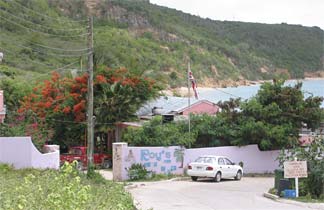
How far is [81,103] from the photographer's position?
4091 centimetres

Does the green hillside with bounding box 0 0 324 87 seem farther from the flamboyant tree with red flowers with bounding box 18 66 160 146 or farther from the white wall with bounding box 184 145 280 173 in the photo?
the white wall with bounding box 184 145 280 173

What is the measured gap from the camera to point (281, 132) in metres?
37.0

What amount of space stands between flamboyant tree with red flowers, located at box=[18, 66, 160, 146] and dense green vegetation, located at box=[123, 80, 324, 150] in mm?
3359

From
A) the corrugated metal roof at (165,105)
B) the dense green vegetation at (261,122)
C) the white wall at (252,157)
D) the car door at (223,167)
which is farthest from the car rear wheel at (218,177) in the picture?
the corrugated metal roof at (165,105)

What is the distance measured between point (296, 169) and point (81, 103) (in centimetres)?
2093

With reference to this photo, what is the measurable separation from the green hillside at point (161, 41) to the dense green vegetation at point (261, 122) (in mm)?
25147

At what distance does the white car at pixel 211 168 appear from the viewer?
103 feet

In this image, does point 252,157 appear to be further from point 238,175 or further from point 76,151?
point 76,151

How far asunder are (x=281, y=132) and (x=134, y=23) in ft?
240

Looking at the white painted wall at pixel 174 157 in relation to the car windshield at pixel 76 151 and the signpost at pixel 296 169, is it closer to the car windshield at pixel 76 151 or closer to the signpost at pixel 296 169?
the car windshield at pixel 76 151

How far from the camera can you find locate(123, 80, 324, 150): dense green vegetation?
37.2 m

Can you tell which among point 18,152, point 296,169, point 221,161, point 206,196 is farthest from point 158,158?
point 296,169

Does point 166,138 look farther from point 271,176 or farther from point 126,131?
point 271,176

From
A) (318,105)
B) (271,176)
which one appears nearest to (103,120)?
(271,176)
